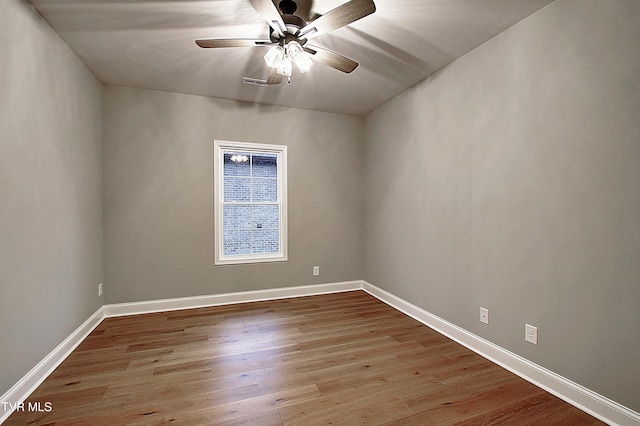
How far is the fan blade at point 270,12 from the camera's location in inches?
64.9

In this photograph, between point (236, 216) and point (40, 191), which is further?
point (236, 216)

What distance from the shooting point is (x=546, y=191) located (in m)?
2.00

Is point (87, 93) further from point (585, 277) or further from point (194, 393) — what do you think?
point (585, 277)

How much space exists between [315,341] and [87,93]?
10.9 feet

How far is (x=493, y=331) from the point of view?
2.38 m

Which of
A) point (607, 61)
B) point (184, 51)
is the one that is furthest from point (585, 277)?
point (184, 51)

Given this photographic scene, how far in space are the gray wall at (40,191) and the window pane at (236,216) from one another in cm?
142

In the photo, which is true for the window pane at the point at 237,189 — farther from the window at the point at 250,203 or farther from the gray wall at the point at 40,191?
the gray wall at the point at 40,191

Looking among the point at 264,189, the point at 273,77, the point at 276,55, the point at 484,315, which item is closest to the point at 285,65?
the point at 276,55

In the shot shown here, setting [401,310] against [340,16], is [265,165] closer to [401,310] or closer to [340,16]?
[340,16]

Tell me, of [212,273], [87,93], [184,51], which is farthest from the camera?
[212,273]

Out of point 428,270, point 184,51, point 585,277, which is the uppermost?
point 184,51

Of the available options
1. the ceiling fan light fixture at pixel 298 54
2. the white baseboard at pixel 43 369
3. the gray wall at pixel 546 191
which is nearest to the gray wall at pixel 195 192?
the white baseboard at pixel 43 369

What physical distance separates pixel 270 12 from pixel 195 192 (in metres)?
2.44
